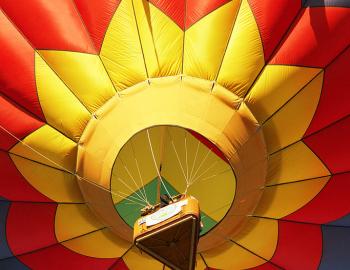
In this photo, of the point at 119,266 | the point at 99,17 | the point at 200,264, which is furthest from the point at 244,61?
the point at 119,266

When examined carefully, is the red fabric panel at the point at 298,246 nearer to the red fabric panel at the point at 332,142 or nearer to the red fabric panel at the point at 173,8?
the red fabric panel at the point at 332,142

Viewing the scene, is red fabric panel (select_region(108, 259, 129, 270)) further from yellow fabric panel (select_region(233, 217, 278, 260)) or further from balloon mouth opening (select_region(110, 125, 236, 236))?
yellow fabric panel (select_region(233, 217, 278, 260))

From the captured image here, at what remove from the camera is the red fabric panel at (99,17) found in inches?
209

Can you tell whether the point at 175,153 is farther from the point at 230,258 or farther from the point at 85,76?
the point at 230,258

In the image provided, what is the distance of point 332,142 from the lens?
5543mm

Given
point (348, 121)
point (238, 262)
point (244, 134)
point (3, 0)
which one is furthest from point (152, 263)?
point (3, 0)

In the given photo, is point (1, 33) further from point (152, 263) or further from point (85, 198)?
point (152, 263)

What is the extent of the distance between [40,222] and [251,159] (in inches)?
79.9

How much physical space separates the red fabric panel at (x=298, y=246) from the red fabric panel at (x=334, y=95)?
1063mm

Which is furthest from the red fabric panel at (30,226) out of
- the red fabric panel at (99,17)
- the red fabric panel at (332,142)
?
the red fabric panel at (332,142)

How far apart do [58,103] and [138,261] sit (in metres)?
1.78

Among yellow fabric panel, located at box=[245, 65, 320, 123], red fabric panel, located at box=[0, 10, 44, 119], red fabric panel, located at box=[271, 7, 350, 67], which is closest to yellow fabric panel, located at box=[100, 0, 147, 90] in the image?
red fabric panel, located at box=[0, 10, 44, 119]

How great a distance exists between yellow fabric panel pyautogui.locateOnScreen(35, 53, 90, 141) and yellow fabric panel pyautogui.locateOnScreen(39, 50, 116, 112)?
0.05 m

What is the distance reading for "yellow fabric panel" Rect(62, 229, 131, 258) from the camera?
5.95 meters
